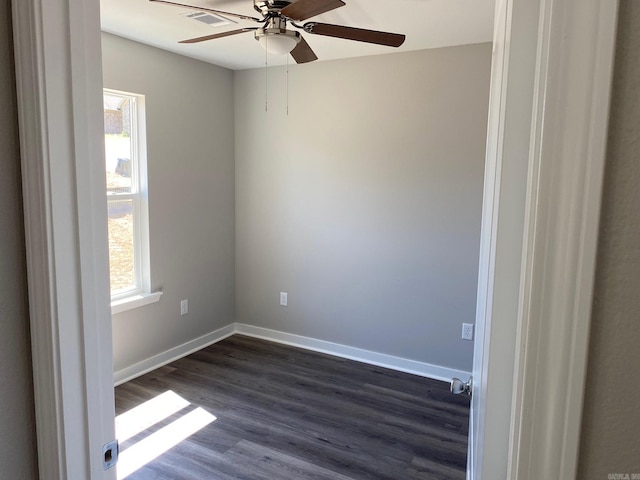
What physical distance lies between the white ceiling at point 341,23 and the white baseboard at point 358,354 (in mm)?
2457

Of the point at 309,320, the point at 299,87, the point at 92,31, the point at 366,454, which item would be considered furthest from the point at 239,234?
the point at 92,31

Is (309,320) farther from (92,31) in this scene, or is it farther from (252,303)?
(92,31)

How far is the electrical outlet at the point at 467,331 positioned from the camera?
11.4 feet

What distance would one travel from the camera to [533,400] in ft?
1.75

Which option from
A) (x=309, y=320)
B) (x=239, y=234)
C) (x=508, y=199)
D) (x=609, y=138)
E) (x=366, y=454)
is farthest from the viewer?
(x=239, y=234)

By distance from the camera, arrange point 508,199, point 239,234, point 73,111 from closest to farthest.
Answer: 1. point 508,199
2. point 73,111
3. point 239,234

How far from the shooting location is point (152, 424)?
291cm

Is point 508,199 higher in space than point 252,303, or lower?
higher

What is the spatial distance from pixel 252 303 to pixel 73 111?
3.71m

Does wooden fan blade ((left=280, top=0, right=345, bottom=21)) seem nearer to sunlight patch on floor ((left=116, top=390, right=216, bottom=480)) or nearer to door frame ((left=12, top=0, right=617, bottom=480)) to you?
door frame ((left=12, top=0, right=617, bottom=480))

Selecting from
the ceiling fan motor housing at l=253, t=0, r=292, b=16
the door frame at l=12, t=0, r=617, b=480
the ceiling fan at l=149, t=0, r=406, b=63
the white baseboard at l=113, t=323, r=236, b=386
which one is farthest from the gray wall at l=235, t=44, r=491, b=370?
the door frame at l=12, t=0, r=617, b=480

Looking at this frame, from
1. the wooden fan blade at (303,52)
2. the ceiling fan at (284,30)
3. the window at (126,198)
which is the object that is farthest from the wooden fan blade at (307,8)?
the window at (126,198)

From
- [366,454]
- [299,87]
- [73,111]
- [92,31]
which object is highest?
[299,87]

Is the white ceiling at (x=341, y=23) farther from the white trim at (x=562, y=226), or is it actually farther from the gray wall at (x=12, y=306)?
the white trim at (x=562, y=226)
